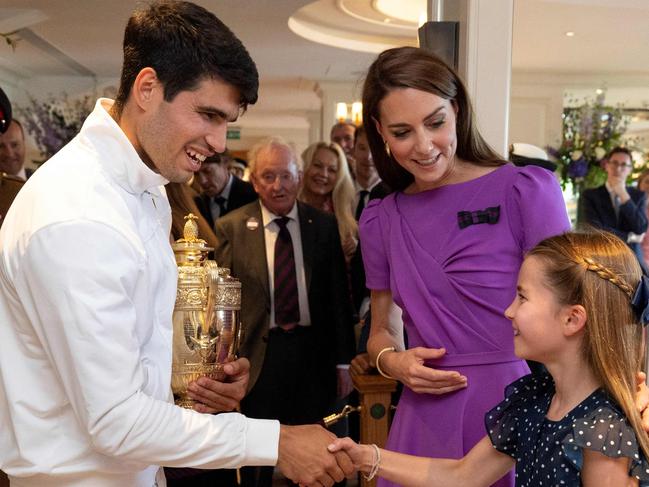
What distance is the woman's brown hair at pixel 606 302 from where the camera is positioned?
157cm

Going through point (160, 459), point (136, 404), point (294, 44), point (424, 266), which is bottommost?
point (160, 459)

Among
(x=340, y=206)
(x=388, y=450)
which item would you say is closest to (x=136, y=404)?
(x=388, y=450)

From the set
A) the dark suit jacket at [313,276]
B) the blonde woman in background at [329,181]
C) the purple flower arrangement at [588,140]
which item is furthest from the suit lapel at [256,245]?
the purple flower arrangement at [588,140]

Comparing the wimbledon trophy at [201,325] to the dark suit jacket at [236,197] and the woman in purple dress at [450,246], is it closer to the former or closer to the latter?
the woman in purple dress at [450,246]

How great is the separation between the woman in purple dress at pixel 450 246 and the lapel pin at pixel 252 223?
2053 mm

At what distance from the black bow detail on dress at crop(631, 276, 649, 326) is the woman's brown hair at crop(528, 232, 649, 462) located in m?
0.01

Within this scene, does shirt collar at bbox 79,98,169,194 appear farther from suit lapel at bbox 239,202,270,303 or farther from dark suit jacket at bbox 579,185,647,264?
suit lapel at bbox 239,202,270,303

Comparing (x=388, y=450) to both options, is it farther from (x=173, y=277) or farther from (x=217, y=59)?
(x=217, y=59)

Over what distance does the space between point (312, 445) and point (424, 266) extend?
1.63ft

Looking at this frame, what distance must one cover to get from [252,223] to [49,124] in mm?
6249

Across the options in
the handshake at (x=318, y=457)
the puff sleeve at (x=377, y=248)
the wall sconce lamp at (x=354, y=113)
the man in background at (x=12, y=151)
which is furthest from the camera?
the wall sconce lamp at (x=354, y=113)

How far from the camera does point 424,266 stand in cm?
198

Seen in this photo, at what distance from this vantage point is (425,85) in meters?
1.95

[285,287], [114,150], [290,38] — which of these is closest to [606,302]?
[114,150]
